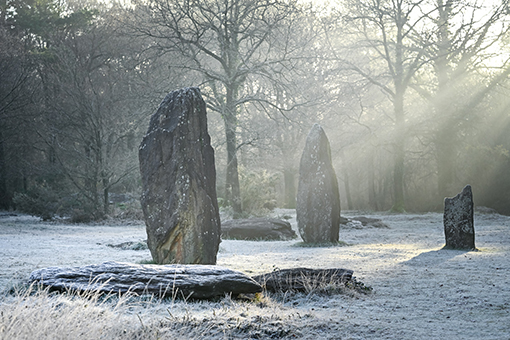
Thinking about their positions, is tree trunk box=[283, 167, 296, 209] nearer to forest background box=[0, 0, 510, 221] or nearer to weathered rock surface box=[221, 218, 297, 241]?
forest background box=[0, 0, 510, 221]

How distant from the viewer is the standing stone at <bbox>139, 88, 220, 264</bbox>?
5.95 metres

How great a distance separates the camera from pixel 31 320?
291 centimetres

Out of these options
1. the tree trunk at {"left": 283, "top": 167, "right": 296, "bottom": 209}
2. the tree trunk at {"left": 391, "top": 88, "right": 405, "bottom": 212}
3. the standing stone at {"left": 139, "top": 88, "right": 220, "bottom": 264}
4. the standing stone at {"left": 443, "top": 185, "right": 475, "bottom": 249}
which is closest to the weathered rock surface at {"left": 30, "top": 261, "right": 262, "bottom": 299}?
the standing stone at {"left": 139, "top": 88, "right": 220, "bottom": 264}

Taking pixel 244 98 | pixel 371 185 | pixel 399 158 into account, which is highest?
pixel 244 98

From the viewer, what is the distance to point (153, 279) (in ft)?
13.8

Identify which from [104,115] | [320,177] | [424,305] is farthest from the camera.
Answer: [104,115]

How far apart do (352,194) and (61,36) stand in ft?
52.5

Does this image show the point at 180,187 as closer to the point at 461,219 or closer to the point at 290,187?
the point at 461,219

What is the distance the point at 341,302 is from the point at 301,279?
0.57m

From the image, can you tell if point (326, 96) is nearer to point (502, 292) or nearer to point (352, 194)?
point (352, 194)

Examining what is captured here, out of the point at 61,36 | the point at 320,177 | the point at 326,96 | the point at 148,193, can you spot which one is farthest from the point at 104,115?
the point at 148,193

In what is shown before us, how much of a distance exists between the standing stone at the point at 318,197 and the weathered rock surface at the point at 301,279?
4482 millimetres

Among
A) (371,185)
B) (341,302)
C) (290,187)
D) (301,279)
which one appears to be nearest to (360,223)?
(371,185)

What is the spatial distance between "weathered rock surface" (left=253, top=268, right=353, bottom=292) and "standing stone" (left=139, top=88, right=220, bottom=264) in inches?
51.0
